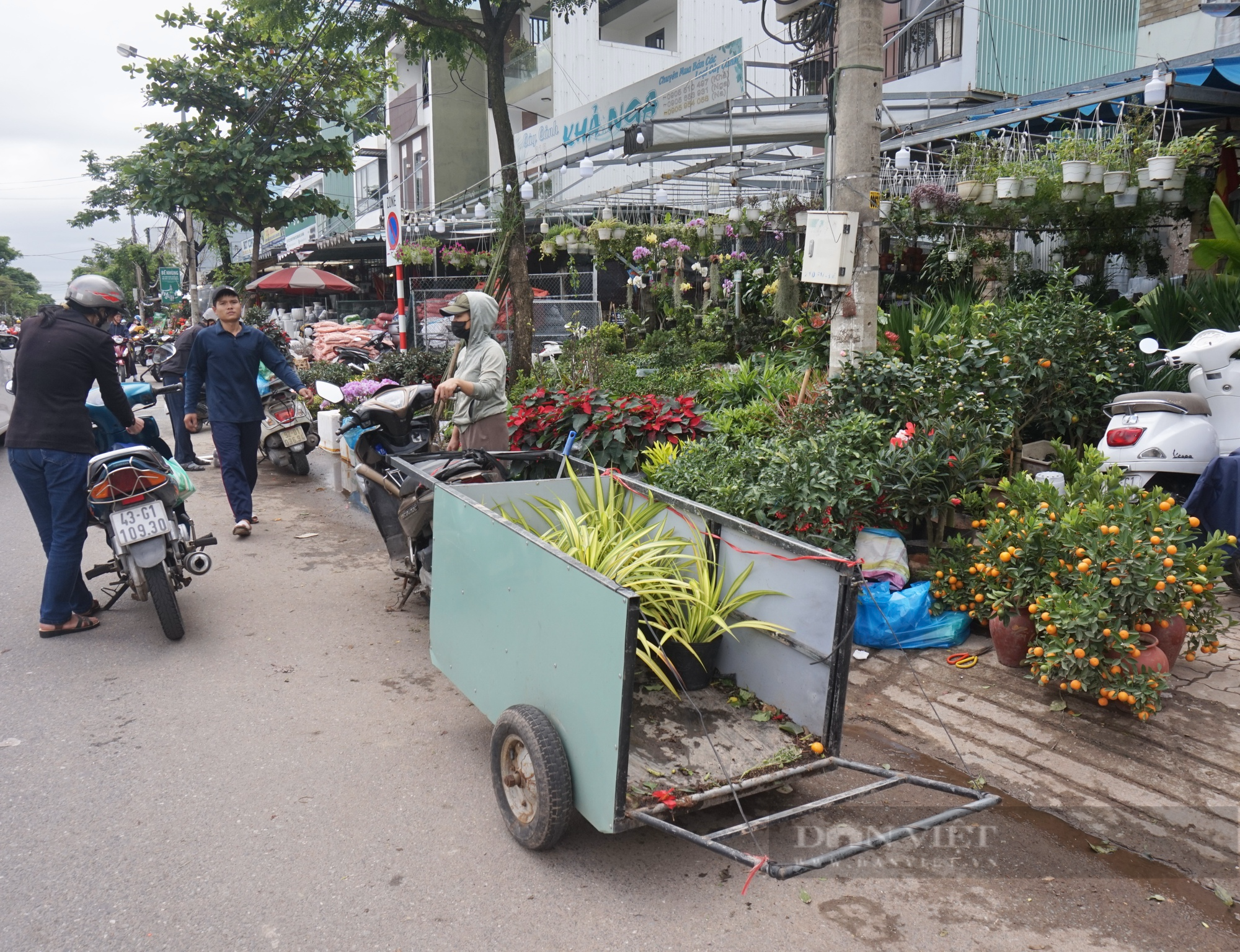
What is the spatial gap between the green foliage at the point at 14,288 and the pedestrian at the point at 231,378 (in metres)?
89.6

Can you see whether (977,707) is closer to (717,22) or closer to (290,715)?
(290,715)

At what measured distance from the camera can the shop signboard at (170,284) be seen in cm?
3028

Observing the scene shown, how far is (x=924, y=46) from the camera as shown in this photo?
14586 millimetres

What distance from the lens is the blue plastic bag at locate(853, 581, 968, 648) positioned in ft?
15.6

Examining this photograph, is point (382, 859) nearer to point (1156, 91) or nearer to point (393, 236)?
point (1156, 91)

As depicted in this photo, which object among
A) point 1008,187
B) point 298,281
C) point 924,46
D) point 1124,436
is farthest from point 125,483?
point 298,281

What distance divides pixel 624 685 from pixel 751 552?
103cm

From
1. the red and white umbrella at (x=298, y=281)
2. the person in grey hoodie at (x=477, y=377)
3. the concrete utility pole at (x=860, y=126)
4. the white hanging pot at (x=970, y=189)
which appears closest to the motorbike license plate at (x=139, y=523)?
the person in grey hoodie at (x=477, y=377)

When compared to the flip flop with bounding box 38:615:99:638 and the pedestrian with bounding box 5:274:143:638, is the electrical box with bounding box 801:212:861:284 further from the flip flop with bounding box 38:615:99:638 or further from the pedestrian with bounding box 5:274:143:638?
the flip flop with bounding box 38:615:99:638

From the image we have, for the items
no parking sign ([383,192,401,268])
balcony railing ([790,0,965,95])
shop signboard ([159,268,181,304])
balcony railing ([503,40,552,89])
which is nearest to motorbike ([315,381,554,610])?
no parking sign ([383,192,401,268])

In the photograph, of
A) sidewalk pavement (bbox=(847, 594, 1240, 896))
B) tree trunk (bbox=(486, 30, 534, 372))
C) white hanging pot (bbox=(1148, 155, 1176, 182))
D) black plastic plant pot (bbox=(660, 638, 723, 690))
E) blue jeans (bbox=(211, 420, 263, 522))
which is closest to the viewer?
sidewalk pavement (bbox=(847, 594, 1240, 896))

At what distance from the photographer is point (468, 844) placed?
10.3 ft

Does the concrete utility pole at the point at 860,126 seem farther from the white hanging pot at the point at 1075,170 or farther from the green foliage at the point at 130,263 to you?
the green foliage at the point at 130,263

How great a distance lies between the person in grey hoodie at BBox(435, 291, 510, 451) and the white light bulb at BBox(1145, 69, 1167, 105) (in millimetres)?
5554
